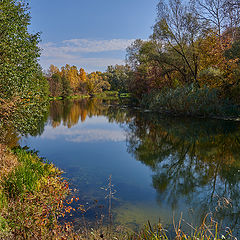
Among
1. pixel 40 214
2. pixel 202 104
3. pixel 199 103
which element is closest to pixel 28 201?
pixel 40 214

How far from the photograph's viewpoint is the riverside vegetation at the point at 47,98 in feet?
13.3

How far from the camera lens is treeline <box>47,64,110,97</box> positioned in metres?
57.2

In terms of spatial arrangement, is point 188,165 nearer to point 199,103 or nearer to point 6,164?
point 6,164

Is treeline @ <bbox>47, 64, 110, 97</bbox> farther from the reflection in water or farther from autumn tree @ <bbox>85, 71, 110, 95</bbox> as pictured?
the reflection in water

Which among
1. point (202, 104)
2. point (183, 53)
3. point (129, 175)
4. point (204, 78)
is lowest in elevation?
point (129, 175)

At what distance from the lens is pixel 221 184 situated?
6617 mm

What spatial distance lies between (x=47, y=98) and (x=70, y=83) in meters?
59.0

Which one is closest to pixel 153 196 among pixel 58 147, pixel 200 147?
pixel 200 147

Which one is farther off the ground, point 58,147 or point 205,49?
point 205,49

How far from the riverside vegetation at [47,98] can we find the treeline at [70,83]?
26.6m

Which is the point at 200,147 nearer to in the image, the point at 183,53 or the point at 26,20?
the point at 26,20

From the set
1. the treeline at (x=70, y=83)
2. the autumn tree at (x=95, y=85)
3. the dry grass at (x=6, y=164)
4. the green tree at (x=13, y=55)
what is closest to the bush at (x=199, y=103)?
the green tree at (x=13, y=55)

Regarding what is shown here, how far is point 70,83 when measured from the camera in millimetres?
68188

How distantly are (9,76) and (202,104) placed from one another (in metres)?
16.1
